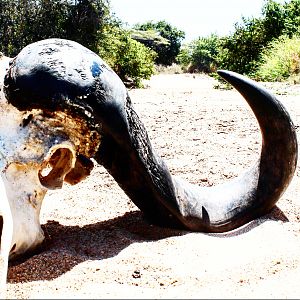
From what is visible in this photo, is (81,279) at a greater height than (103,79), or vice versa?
(103,79)

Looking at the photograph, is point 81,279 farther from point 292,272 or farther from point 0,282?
point 292,272

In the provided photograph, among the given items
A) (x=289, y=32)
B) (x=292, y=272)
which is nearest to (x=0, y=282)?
(x=292, y=272)

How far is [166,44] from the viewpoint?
111 feet

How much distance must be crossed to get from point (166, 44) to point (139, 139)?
3201cm

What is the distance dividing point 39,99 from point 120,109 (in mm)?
341

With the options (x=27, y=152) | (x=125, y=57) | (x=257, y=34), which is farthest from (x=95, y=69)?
(x=257, y=34)

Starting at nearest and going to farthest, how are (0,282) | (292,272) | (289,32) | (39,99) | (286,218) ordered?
(0,282) → (292,272) → (39,99) → (286,218) → (289,32)

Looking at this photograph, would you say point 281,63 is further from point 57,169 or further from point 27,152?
point 27,152

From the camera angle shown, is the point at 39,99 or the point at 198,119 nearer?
the point at 39,99

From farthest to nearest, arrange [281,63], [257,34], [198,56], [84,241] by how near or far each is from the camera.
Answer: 1. [198,56]
2. [257,34]
3. [281,63]
4. [84,241]

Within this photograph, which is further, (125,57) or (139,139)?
(125,57)

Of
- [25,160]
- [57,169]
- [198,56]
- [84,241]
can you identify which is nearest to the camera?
[25,160]

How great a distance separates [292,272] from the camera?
7.02 feet

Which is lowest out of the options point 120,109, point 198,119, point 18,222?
point 198,119
